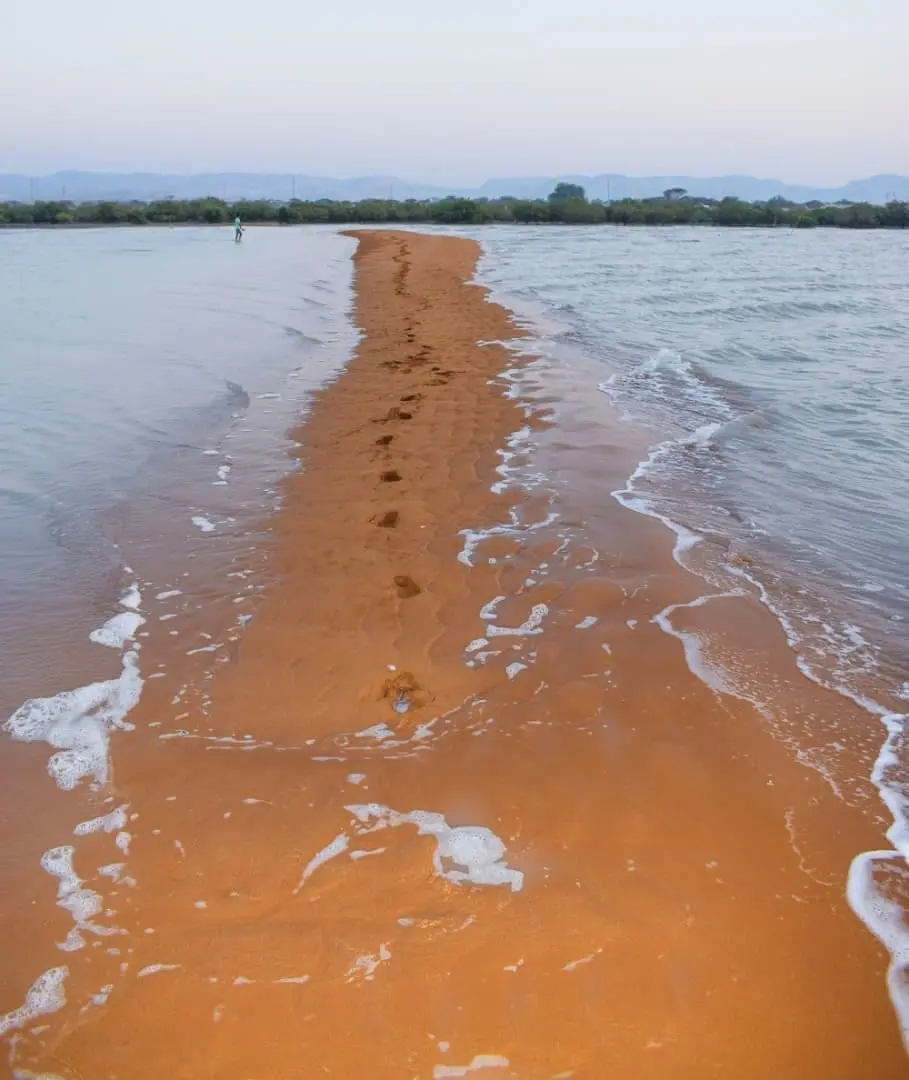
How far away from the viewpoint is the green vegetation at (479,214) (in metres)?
69.3

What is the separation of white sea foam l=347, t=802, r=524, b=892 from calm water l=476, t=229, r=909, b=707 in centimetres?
196

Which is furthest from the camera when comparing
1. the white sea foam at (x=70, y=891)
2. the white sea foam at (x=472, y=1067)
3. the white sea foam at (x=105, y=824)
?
the white sea foam at (x=105, y=824)

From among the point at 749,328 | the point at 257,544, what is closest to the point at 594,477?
the point at 257,544

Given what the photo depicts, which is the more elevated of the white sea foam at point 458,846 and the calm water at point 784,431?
the white sea foam at point 458,846

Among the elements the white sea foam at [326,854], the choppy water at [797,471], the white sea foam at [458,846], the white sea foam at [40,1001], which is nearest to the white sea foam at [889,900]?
the choppy water at [797,471]

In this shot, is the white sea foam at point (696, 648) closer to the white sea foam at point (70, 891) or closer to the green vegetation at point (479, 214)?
the white sea foam at point (70, 891)

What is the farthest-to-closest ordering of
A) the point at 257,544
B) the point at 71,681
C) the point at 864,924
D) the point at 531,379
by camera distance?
the point at 531,379
the point at 257,544
the point at 71,681
the point at 864,924

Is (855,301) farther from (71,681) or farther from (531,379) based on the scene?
(71,681)

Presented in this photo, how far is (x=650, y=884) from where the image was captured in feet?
8.45

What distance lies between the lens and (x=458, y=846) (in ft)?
8.93

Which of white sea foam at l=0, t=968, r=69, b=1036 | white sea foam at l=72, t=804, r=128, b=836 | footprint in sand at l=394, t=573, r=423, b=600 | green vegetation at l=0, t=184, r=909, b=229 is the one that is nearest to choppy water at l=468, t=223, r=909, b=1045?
footprint in sand at l=394, t=573, r=423, b=600

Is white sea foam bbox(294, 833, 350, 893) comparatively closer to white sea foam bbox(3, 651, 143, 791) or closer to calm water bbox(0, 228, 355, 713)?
white sea foam bbox(3, 651, 143, 791)

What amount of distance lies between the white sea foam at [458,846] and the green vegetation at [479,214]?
73.5 m

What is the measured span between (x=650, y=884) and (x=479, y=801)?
2.08ft
